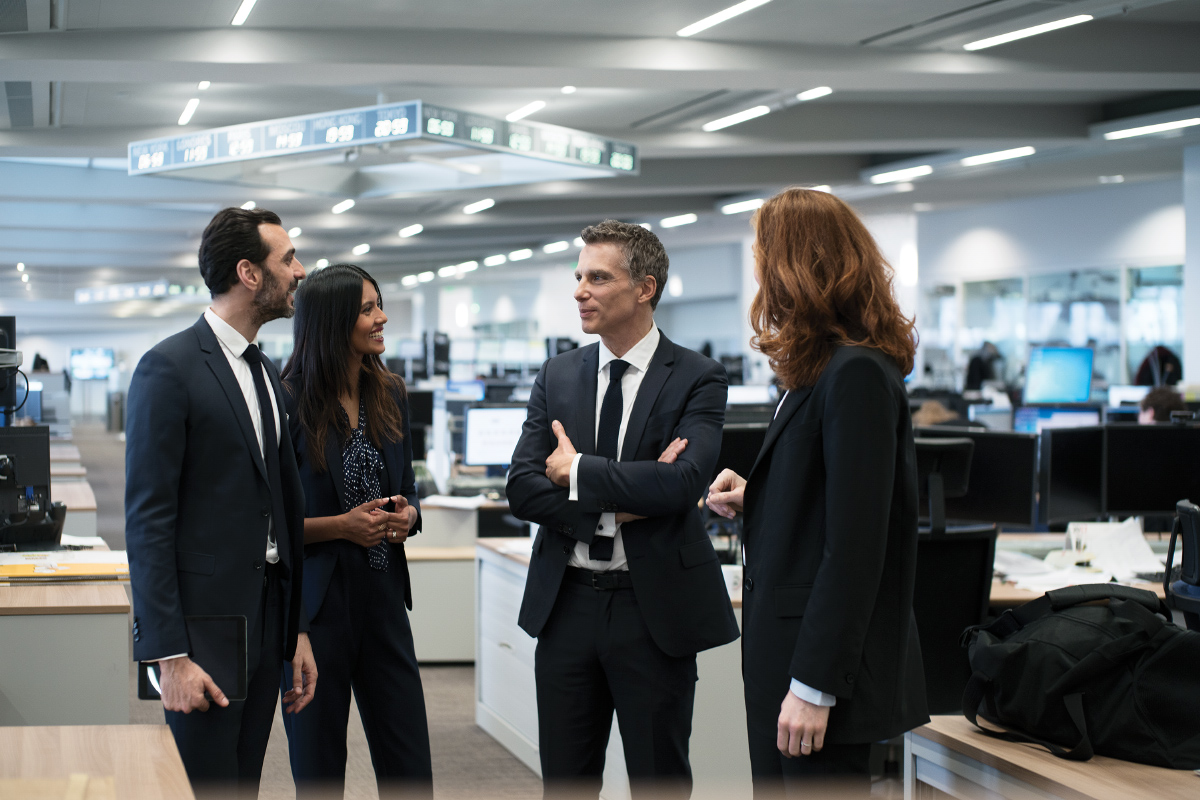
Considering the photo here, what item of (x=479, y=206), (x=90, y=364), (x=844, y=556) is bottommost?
(x=844, y=556)

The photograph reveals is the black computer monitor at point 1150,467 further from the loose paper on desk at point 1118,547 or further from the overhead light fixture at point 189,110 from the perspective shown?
the overhead light fixture at point 189,110

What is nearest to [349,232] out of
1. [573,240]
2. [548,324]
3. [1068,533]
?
[573,240]

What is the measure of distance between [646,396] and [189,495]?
3.16ft

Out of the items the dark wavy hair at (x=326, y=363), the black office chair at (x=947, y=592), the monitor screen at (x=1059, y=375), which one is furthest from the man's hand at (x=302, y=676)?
the monitor screen at (x=1059, y=375)

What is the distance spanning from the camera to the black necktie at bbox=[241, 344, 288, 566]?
223 cm

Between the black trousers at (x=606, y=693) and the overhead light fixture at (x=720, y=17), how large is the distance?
204 inches

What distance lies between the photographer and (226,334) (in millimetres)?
2227

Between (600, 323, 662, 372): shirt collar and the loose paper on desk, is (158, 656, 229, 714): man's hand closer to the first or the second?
(600, 323, 662, 372): shirt collar

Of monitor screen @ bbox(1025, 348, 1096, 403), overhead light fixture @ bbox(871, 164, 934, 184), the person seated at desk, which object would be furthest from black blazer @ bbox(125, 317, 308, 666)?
overhead light fixture @ bbox(871, 164, 934, 184)

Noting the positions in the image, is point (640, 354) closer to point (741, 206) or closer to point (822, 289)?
point (822, 289)

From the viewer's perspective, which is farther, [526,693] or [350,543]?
[526,693]

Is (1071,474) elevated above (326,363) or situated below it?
below

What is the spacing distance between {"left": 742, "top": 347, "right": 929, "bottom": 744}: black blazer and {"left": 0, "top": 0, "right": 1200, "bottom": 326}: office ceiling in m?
5.32

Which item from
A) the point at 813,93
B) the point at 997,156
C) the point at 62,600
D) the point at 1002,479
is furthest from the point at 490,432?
the point at 997,156
